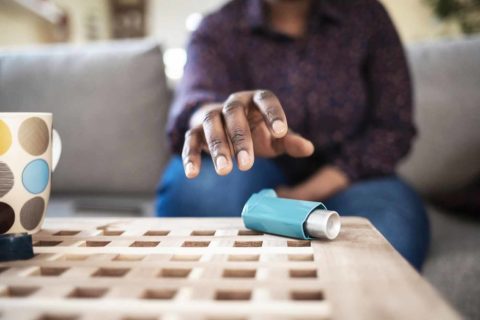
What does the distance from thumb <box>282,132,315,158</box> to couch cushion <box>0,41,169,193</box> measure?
79cm

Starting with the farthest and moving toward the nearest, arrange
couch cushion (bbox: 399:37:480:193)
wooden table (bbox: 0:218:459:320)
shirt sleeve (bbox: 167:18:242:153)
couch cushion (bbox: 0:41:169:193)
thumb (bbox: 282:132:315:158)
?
couch cushion (bbox: 0:41:169:193), couch cushion (bbox: 399:37:480:193), shirt sleeve (bbox: 167:18:242:153), thumb (bbox: 282:132:315:158), wooden table (bbox: 0:218:459:320)

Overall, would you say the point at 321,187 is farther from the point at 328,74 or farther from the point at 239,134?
the point at 239,134

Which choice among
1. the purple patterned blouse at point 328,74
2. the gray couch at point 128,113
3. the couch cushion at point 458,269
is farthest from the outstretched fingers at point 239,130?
the gray couch at point 128,113

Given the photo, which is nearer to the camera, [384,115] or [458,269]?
[458,269]

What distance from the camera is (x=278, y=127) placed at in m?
0.47

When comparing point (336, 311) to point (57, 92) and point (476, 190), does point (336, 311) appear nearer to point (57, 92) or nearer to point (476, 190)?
point (476, 190)

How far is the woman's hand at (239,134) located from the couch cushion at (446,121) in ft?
2.38

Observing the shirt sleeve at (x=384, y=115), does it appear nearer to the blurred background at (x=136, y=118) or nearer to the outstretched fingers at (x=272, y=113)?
the blurred background at (x=136, y=118)

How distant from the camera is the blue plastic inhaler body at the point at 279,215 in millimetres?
426

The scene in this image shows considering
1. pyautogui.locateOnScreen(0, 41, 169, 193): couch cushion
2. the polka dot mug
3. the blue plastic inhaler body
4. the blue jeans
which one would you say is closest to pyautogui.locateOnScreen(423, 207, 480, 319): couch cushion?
the blue jeans

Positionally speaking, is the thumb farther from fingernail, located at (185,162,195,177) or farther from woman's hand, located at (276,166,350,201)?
woman's hand, located at (276,166,350,201)

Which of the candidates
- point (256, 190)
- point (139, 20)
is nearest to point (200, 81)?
point (256, 190)

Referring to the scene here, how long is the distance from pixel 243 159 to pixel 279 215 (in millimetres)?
69

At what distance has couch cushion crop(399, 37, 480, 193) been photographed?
1160mm
